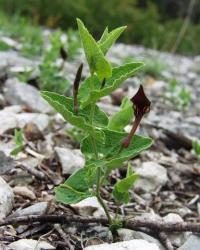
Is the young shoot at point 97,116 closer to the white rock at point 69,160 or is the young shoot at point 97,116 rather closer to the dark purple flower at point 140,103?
the dark purple flower at point 140,103

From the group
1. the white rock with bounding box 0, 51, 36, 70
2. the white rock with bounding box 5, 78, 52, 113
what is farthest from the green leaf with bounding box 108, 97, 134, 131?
the white rock with bounding box 0, 51, 36, 70

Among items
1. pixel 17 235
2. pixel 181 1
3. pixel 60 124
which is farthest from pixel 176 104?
pixel 181 1

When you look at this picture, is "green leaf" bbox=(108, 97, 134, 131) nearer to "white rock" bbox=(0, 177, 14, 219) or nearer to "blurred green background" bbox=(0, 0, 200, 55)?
"white rock" bbox=(0, 177, 14, 219)

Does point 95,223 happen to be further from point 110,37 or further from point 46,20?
point 46,20

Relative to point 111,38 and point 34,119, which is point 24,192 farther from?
point 34,119

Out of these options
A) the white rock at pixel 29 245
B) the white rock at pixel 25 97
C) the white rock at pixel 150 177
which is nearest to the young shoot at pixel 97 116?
the white rock at pixel 29 245

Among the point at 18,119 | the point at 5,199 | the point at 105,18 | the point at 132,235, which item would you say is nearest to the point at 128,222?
the point at 132,235
